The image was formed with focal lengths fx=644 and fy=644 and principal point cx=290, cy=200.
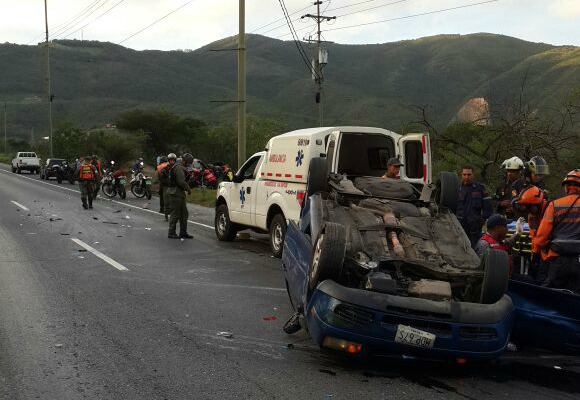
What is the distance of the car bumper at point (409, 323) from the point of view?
4.78 m

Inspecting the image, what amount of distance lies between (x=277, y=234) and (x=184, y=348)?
17.5 feet

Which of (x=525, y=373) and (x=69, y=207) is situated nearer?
(x=525, y=373)

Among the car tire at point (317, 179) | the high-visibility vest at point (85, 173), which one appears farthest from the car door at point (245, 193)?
the high-visibility vest at point (85, 173)

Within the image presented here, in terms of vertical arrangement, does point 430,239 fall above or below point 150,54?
below

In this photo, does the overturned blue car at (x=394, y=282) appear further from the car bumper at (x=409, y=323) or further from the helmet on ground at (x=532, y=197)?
the helmet on ground at (x=532, y=197)

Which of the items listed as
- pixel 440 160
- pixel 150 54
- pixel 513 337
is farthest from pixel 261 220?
pixel 150 54

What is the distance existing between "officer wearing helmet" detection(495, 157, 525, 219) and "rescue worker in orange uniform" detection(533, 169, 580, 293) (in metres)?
2.34

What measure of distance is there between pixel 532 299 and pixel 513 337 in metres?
0.39

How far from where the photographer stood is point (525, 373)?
5266 mm

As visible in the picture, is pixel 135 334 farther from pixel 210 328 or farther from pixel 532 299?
pixel 532 299

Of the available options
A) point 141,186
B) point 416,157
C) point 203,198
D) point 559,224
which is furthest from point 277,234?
point 141,186

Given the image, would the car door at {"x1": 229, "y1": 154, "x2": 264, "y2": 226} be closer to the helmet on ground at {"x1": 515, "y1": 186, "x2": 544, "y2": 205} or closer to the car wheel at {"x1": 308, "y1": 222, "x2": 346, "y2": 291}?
the helmet on ground at {"x1": 515, "y1": 186, "x2": 544, "y2": 205}

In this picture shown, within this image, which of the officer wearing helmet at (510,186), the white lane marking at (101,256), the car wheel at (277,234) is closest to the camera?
the officer wearing helmet at (510,186)

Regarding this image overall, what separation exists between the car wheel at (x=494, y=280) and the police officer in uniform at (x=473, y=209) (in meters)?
3.41
